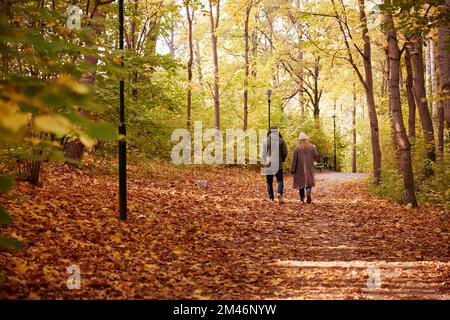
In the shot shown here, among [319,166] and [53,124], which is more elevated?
[319,166]

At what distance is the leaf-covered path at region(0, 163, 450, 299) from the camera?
483 centimetres

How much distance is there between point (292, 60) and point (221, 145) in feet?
39.6

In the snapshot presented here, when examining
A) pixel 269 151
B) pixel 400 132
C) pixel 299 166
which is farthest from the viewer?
pixel 299 166

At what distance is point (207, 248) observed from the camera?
709 centimetres

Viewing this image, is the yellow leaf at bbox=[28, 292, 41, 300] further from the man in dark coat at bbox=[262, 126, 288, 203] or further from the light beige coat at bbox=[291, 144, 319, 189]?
the light beige coat at bbox=[291, 144, 319, 189]

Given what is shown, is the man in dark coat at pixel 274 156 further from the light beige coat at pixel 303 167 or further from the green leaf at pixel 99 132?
the green leaf at pixel 99 132

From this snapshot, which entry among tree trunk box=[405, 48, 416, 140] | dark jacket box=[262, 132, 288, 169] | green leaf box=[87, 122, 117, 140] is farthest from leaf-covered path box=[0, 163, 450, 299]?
tree trunk box=[405, 48, 416, 140]

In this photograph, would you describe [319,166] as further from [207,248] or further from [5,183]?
[5,183]

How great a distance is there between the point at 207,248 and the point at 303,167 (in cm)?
636

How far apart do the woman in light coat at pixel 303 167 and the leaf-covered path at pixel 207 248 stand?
1462mm

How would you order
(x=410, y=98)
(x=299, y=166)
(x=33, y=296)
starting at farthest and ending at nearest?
(x=410, y=98)
(x=299, y=166)
(x=33, y=296)

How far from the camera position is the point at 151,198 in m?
10.6

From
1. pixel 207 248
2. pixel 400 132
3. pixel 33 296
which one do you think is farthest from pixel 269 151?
pixel 33 296

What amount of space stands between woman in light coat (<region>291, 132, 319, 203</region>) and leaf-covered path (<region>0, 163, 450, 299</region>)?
4.80 ft
